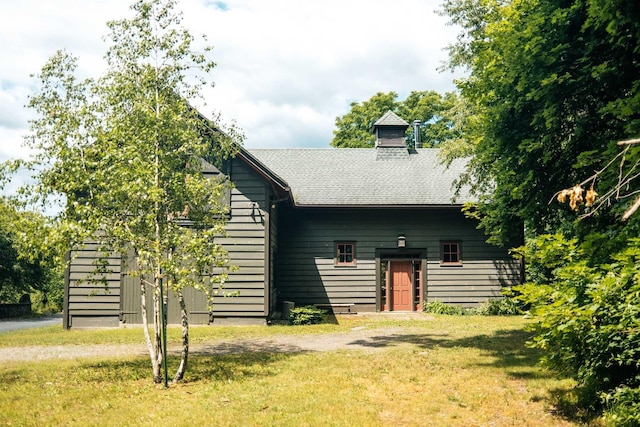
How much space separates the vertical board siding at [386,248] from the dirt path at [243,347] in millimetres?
6170

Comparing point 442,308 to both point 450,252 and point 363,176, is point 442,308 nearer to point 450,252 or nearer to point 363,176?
point 450,252

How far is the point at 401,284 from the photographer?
2181 cm

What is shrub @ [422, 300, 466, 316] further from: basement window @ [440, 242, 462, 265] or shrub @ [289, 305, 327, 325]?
shrub @ [289, 305, 327, 325]

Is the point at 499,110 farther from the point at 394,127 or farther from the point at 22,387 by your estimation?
the point at 394,127

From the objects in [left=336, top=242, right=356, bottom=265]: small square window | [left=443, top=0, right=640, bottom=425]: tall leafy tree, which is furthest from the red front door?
[left=443, top=0, right=640, bottom=425]: tall leafy tree

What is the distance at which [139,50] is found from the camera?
9.83m

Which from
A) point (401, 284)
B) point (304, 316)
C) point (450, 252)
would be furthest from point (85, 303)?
point (450, 252)

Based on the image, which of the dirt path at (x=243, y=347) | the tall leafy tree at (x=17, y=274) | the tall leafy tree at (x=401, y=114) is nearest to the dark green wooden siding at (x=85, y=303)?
the tall leafy tree at (x=17, y=274)

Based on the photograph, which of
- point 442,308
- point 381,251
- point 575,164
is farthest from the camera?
point 381,251

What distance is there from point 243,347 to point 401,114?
112ft

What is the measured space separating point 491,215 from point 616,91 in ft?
13.2

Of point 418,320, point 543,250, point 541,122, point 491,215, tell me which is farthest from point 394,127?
point 543,250

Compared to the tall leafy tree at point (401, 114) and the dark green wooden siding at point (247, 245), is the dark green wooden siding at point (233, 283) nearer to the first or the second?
the dark green wooden siding at point (247, 245)

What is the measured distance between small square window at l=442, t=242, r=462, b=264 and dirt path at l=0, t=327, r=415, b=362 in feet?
24.1
